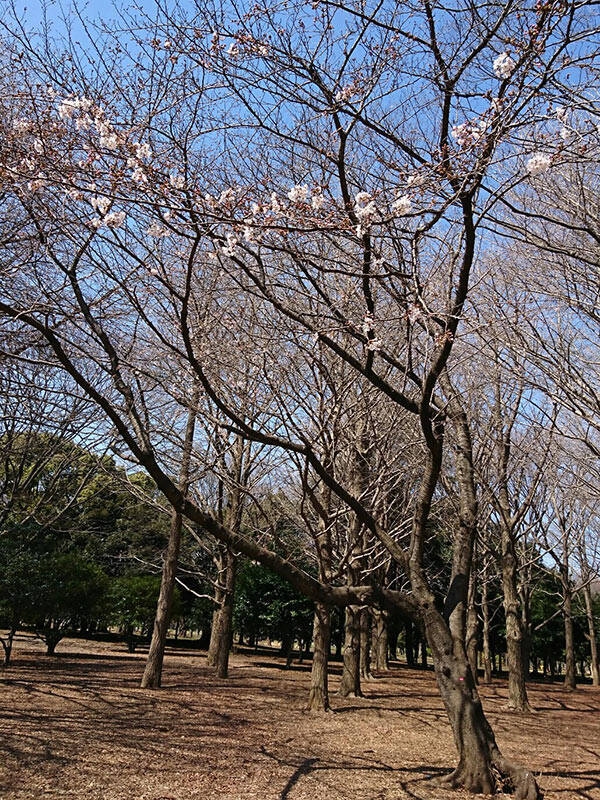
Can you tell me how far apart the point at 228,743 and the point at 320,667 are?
3.25m

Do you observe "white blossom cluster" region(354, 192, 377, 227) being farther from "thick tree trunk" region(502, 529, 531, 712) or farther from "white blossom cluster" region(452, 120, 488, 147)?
"thick tree trunk" region(502, 529, 531, 712)

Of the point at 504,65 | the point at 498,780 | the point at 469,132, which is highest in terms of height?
the point at 504,65

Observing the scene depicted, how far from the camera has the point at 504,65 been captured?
3373 millimetres

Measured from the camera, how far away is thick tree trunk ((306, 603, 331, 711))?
8.88m

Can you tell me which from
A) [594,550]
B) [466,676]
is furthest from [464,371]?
[594,550]

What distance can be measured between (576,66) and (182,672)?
40.0 ft

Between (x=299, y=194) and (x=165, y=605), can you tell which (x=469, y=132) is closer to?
(x=299, y=194)

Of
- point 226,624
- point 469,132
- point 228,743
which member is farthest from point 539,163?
point 226,624

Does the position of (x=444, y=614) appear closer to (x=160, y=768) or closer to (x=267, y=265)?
(x=160, y=768)

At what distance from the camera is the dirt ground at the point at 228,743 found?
462cm

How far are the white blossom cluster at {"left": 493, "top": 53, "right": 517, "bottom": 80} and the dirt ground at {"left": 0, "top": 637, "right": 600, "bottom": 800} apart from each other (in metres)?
5.08

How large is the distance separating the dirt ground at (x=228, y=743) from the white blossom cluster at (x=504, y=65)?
16.7 feet

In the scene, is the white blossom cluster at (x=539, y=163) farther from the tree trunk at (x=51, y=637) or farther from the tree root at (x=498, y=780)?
the tree trunk at (x=51, y=637)

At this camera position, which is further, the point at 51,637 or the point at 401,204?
the point at 51,637
